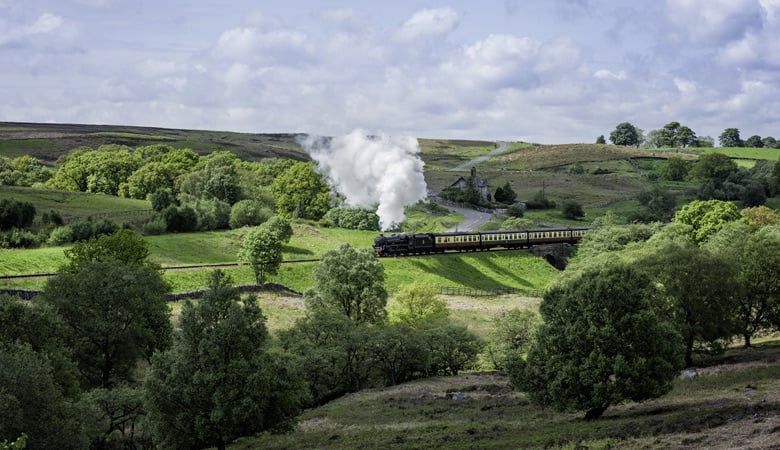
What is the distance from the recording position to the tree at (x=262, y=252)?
2992 inches

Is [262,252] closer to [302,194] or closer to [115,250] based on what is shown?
[115,250]

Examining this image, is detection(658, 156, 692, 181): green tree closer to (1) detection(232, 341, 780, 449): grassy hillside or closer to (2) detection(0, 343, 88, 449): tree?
(1) detection(232, 341, 780, 449): grassy hillside

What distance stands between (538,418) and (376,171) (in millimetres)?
62714

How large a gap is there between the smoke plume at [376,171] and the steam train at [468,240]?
6.79 metres

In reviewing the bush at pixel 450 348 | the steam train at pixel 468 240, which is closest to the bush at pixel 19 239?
the steam train at pixel 468 240

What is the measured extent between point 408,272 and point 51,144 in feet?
452

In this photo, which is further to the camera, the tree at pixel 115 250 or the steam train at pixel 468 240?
the steam train at pixel 468 240

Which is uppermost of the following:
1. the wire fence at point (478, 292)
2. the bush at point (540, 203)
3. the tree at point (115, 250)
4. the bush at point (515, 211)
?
the bush at point (540, 203)

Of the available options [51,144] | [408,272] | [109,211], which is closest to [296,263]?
[408,272]

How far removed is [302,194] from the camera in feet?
368

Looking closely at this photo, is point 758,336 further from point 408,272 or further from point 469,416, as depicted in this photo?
point 408,272

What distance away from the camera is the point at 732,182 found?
152250mm

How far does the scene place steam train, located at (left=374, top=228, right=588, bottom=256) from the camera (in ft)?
297

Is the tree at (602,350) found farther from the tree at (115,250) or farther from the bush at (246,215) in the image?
the bush at (246,215)
